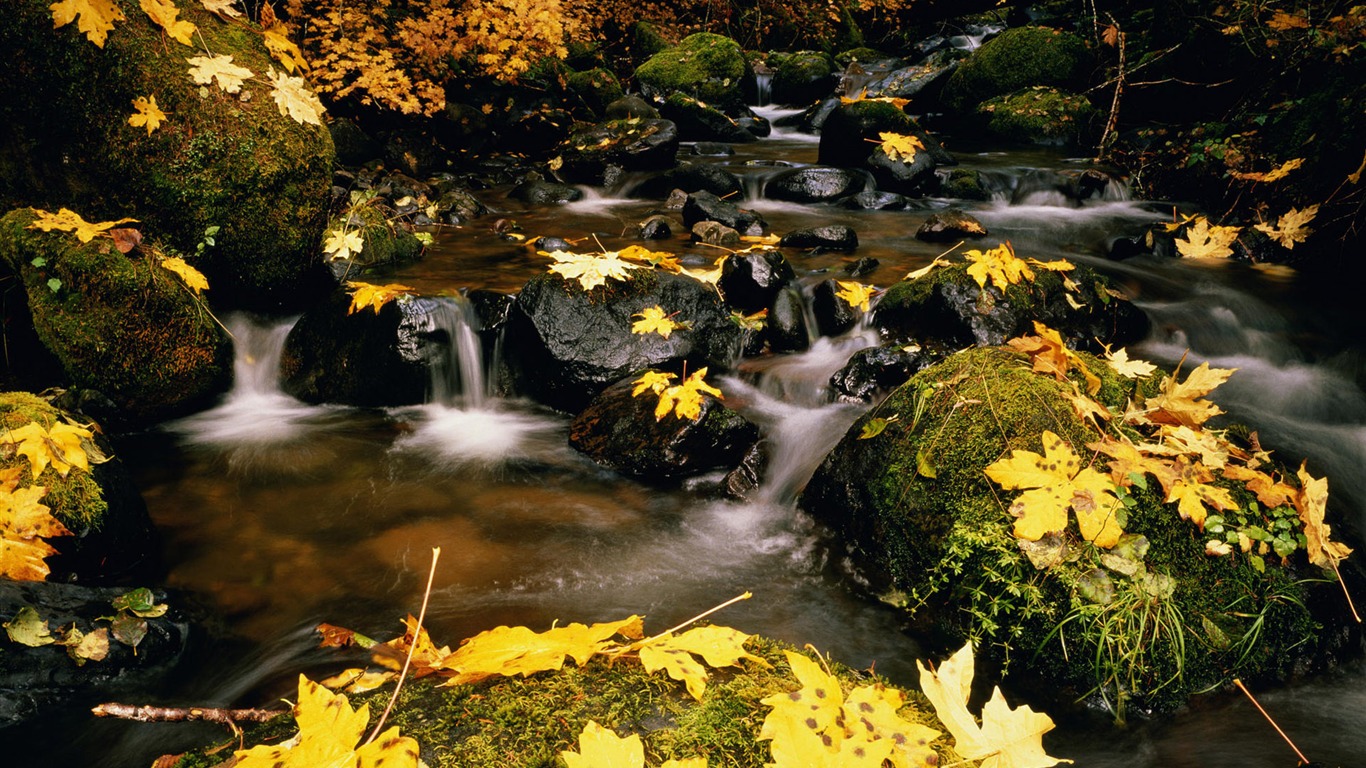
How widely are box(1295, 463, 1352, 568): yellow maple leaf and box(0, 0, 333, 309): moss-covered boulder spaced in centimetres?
638

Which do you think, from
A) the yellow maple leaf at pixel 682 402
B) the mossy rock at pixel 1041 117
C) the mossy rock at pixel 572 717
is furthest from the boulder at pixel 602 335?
the mossy rock at pixel 1041 117

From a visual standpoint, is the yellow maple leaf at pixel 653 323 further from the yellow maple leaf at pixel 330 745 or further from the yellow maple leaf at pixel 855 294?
the yellow maple leaf at pixel 330 745

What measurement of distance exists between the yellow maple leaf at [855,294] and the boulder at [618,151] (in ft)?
18.1

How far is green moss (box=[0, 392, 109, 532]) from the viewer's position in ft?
9.20

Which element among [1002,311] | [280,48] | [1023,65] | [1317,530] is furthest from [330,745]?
[1023,65]

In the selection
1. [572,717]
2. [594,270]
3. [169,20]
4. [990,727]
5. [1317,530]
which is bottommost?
[1317,530]

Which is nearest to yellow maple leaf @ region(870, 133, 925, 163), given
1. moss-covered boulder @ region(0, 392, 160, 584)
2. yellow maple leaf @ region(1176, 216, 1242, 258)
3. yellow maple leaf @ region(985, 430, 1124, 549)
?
yellow maple leaf @ region(1176, 216, 1242, 258)

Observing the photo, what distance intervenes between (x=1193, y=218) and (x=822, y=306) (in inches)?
182

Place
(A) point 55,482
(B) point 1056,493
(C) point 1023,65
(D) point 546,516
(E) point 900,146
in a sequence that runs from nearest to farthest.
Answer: (B) point 1056,493 → (A) point 55,482 → (D) point 546,516 → (E) point 900,146 → (C) point 1023,65

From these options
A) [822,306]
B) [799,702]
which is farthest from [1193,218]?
[799,702]

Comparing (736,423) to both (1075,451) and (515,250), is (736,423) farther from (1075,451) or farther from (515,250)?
(515,250)

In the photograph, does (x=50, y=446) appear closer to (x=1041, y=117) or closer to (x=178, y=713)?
(x=178, y=713)

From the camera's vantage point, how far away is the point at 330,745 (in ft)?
3.91

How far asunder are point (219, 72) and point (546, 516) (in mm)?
4133
